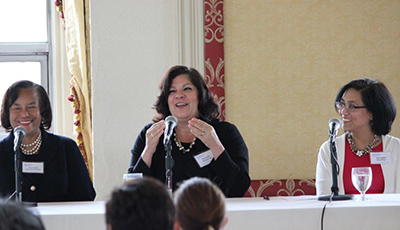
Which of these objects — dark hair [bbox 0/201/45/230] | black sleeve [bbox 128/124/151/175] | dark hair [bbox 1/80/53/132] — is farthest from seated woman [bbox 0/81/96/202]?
dark hair [bbox 0/201/45/230]

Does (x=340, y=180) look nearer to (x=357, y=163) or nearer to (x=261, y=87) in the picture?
(x=357, y=163)

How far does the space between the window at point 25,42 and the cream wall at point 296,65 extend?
Result: 1604 mm

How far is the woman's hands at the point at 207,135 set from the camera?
10.4ft

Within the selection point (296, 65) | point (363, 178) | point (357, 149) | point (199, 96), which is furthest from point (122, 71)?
point (363, 178)

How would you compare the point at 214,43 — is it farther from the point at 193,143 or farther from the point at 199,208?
the point at 199,208

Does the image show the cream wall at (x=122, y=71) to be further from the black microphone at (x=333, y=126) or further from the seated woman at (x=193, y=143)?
the black microphone at (x=333, y=126)

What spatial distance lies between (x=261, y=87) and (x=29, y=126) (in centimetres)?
161

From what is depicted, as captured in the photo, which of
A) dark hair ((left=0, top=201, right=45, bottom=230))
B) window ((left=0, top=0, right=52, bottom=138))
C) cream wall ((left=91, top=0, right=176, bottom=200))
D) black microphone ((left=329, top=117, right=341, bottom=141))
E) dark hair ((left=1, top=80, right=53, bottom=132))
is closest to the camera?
dark hair ((left=0, top=201, right=45, bottom=230))

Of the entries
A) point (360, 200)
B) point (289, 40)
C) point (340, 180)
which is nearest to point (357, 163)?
point (340, 180)

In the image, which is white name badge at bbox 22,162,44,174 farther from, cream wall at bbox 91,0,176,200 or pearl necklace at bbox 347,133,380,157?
pearl necklace at bbox 347,133,380,157

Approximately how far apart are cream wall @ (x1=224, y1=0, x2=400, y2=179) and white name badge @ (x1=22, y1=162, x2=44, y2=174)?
4.64 feet

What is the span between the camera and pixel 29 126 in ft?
10.6

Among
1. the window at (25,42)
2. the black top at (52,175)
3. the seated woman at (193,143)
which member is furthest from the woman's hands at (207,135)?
the window at (25,42)

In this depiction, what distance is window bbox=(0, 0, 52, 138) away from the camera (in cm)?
484
